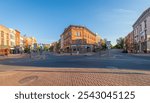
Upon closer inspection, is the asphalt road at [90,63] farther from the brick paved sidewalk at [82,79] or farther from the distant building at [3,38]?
the distant building at [3,38]

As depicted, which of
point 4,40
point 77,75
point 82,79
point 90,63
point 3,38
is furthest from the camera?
point 4,40

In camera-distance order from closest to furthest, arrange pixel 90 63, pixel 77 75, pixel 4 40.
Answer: pixel 77 75
pixel 90 63
pixel 4 40

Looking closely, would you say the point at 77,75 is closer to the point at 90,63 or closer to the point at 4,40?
the point at 90,63

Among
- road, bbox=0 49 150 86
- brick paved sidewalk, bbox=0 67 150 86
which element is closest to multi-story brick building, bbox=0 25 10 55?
road, bbox=0 49 150 86

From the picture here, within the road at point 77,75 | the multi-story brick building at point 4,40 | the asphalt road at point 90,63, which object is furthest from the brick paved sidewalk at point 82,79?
the multi-story brick building at point 4,40

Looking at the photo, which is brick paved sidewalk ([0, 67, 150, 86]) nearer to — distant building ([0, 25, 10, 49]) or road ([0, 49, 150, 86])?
road ([0, 49, 150, 86])

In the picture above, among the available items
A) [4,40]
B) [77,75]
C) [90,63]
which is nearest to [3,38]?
[4,40]

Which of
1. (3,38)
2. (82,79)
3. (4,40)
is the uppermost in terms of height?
(3,38)

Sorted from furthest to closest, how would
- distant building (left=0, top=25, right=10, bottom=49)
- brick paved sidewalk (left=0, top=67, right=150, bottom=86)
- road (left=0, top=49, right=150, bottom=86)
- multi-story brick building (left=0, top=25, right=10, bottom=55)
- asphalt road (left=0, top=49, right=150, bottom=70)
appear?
distant building (left=0, top=25, right=10, bottom=49) < multi-story brick building (left=0, top=25, right=10, bottom=55) < asphalt road (left=0, top=49, right=150, bottom=70) < road (left=0, top=49, right=150, bottom=86) < brick paved sidewalk (left=0, top=67, right=150, bottom=86)

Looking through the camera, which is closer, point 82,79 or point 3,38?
point 82,79

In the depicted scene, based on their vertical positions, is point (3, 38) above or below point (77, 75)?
above

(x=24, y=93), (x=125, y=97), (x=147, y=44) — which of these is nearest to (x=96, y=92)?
(x=125, y=97)

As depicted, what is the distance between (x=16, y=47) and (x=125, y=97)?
86.9m

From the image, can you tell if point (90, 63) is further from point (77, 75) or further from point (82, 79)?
point (82, 79)
